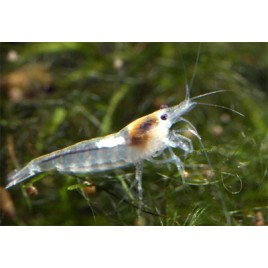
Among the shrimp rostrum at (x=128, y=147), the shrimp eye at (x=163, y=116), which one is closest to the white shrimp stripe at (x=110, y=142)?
the shrimp rostrum at (x=128, y=147)

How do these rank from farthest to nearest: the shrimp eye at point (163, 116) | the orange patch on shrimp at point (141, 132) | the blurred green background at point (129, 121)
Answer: the blurred green background at point (129, 121) → the shrimp eye at point (163, 116) → the orange patch on shrimp at point (141, 132)

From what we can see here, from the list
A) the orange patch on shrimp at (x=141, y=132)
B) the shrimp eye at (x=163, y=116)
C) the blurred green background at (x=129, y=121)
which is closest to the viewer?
the orange patch on shrimp at (x=141, y=132)

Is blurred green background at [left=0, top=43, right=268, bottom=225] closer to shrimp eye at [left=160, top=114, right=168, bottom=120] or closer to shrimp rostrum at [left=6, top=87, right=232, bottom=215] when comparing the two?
shrimp rostrum at [left=6, top=87, right=232, bottom=215]

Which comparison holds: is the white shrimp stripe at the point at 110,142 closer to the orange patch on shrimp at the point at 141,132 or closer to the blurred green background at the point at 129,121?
the orange patch on shrimp at the point at 141,132

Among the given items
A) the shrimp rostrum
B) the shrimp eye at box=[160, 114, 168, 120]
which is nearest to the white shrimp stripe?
the shrimp rostrum

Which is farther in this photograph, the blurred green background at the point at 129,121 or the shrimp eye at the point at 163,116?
the blurred green background at the point at 129,121

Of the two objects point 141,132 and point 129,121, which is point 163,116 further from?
point 129,121

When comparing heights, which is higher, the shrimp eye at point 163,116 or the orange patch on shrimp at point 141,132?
the shrimp eye at point 163,116

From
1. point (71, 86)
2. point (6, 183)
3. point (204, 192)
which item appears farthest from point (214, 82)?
point (6, 183)

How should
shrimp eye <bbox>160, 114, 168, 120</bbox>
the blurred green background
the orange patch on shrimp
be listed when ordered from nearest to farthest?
the orange patch on shrimp, shrimp eye <bbox>160, 114, 168, 120</bbox>, the blurred green background

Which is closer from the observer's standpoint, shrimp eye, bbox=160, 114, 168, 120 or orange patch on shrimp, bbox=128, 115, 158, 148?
orange patch on shrimp, bbox=128, 115, 158, 148
